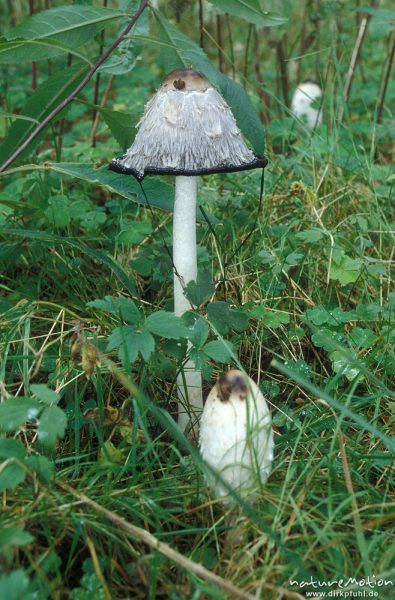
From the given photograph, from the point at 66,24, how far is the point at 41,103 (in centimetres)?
28

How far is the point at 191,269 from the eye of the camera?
2.07 m

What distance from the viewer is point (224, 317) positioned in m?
2.08

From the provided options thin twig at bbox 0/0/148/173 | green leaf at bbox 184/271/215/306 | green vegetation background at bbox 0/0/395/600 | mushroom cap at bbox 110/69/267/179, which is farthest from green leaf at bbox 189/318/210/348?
thin twig at bbox 0/0/148/173

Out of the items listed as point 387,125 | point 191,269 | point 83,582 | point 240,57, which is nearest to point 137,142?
point 191,269

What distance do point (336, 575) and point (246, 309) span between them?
1.08 metres

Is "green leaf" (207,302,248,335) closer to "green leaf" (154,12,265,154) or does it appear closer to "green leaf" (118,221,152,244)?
"green leaf" (154,12,265,154)

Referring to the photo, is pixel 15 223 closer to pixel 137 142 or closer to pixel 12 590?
pixel 137 142

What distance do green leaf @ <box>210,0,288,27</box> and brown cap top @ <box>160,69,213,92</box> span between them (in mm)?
342

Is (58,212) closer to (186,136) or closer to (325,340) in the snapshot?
(186,136)

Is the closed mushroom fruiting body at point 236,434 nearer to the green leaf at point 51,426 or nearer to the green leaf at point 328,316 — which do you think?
the green leaf at point 51,426

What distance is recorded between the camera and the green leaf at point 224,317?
207 centimetres

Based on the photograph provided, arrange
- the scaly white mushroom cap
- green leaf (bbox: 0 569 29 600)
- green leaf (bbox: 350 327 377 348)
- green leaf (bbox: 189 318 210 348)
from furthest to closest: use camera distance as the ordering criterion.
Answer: the scaly white mushroom cap < green leaf (bbox: 350 327 377 348) < green leaf (bbox: 189 318 210 348) < green leaf (bbox: 0 569 29 600)

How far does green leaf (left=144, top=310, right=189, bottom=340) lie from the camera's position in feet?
5.73

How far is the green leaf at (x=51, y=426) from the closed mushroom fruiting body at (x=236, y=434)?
1.23 feet
